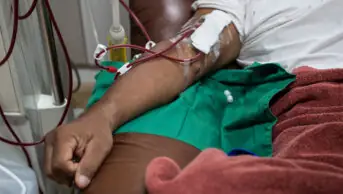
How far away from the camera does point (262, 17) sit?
1117 mm

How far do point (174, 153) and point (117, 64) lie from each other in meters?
0.34

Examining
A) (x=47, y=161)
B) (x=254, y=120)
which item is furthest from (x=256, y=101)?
(x=47, y=161)

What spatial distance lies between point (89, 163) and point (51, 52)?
0.42 meters

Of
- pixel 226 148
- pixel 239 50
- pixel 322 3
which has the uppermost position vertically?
pixel 322 3

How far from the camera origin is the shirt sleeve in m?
1.11

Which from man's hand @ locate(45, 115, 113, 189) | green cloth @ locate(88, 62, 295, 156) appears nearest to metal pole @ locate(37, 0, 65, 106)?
green cloth @ locate(88, 62, 295, 156)

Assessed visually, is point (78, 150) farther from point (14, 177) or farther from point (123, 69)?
point (14, 177)

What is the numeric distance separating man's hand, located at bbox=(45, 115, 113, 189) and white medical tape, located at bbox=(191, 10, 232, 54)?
0.32 metres

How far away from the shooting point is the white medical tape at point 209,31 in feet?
3.33

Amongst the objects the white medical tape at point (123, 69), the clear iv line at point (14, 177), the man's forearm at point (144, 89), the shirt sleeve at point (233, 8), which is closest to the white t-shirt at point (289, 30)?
the shirt sleeve at point (233, 8)

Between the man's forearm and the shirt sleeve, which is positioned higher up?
the shirt sleeve

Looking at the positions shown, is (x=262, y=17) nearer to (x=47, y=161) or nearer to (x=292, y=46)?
(x=292, y=46)

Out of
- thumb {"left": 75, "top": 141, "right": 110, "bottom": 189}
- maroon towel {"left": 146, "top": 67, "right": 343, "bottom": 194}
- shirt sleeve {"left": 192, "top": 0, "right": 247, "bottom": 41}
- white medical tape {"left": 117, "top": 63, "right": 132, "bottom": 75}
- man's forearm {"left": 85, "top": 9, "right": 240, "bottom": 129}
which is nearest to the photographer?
maroon towel {"left": 146, "top": 67, "right": 343, "bottom": 194}

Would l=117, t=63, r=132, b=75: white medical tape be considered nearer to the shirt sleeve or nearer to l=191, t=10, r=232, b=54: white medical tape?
l=191, t=10, r=232, b=54: white medical tape
